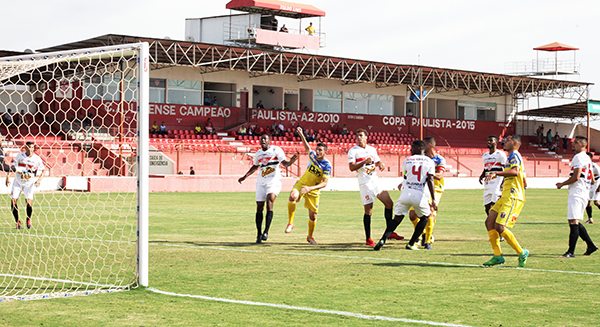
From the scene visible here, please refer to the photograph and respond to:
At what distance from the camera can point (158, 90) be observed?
57.3 meters

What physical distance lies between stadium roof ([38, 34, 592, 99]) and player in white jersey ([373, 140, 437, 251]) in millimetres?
36629

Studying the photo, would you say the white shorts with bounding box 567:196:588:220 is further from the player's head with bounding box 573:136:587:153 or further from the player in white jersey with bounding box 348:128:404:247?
the player in white jersey with bounding box 348:128:404:247

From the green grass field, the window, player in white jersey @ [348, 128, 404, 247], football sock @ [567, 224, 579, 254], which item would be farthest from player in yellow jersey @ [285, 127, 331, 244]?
the window

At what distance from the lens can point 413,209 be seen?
16.6m

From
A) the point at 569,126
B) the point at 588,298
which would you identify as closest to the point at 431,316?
Result: the point at 588,298

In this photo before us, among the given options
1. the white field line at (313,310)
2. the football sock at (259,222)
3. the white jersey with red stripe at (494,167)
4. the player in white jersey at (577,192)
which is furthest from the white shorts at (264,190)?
the white field line at (313,310)

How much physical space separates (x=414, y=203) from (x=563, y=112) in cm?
6732

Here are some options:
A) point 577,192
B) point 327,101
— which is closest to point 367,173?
point 577,192

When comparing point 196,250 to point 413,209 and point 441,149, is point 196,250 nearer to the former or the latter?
point 413,209

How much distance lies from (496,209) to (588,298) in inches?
124

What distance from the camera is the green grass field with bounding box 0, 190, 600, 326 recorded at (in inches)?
380

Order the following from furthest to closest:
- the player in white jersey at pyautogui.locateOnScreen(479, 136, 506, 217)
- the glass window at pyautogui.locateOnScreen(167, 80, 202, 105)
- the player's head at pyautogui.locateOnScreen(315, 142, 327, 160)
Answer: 1. the glass window at pyautogui.locateOnScreen(167, 80, 202, 105)
2. the player in white jersey at pyautogui.locateOnScreen(479, 136, 506, 217)
3. the player's head at pyautogui.locateOnScreen(315, 142, 327, 160)

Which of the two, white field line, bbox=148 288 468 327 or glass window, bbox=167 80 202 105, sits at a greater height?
glass window, bbox=167 80 202 105

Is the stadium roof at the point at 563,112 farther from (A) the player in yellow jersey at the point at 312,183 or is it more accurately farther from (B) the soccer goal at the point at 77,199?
(A) the player in yellow jersey at the point at 312,183
